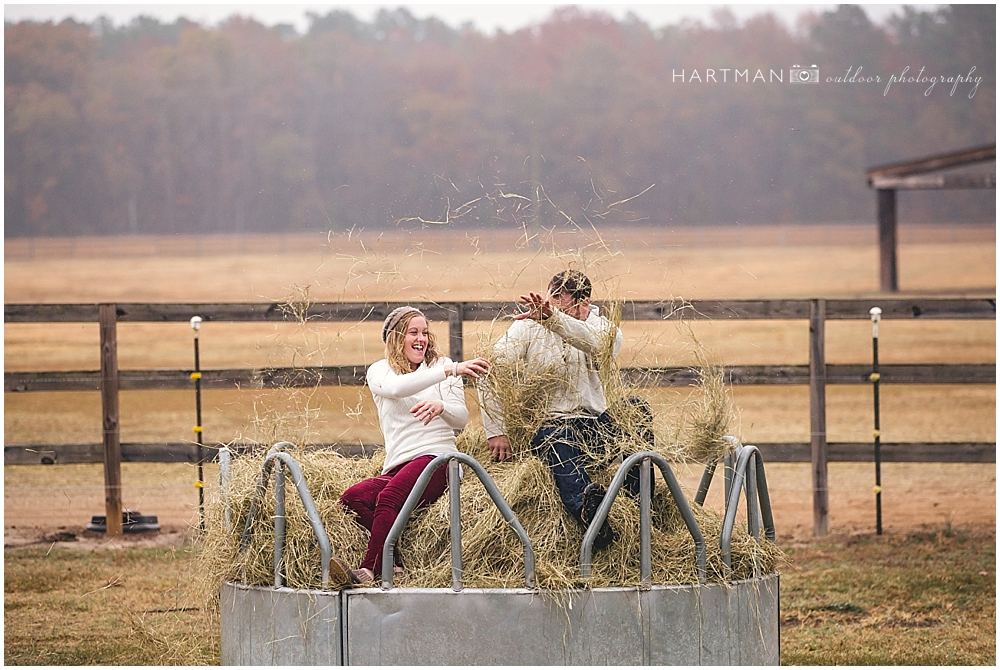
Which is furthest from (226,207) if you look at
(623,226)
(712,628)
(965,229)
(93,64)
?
(712,628)

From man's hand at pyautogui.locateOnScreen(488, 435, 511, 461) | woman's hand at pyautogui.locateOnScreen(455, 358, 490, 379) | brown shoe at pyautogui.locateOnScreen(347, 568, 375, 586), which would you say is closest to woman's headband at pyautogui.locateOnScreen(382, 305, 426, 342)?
woman's hand at pyautogui.locateOnScreen(455, 358, 490, 379)

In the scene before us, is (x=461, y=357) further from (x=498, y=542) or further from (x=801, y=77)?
(x=801, y=77)

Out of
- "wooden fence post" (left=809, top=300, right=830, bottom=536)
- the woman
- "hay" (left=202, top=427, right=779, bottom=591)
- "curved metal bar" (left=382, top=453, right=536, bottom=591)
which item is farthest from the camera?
"wooden fence post" (left=809, top=300, right=830, bottom=536)

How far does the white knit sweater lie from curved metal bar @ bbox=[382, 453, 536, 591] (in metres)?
0.46

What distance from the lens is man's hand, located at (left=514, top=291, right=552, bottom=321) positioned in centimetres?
373

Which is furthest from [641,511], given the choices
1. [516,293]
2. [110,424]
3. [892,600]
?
[110,424]

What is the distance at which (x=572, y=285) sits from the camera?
3920mm

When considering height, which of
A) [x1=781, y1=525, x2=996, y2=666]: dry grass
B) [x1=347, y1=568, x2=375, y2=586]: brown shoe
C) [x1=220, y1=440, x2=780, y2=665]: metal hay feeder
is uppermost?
[x1=347, y1=568, x2=375, y2=586]: brown shoe

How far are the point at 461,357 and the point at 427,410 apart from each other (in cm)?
322

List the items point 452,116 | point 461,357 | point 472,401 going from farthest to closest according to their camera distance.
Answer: point 452,116, point 472,401, point 461,357

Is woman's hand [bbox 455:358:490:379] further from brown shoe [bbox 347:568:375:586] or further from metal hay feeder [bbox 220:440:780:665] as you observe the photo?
brown shoe [bbox 347:568:375:586]

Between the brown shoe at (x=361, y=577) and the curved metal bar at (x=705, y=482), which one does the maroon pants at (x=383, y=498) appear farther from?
the curved metal bar at (x=705, y=482)

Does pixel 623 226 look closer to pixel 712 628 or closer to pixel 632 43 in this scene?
pixel 632 43

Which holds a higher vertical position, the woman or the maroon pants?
the woman
